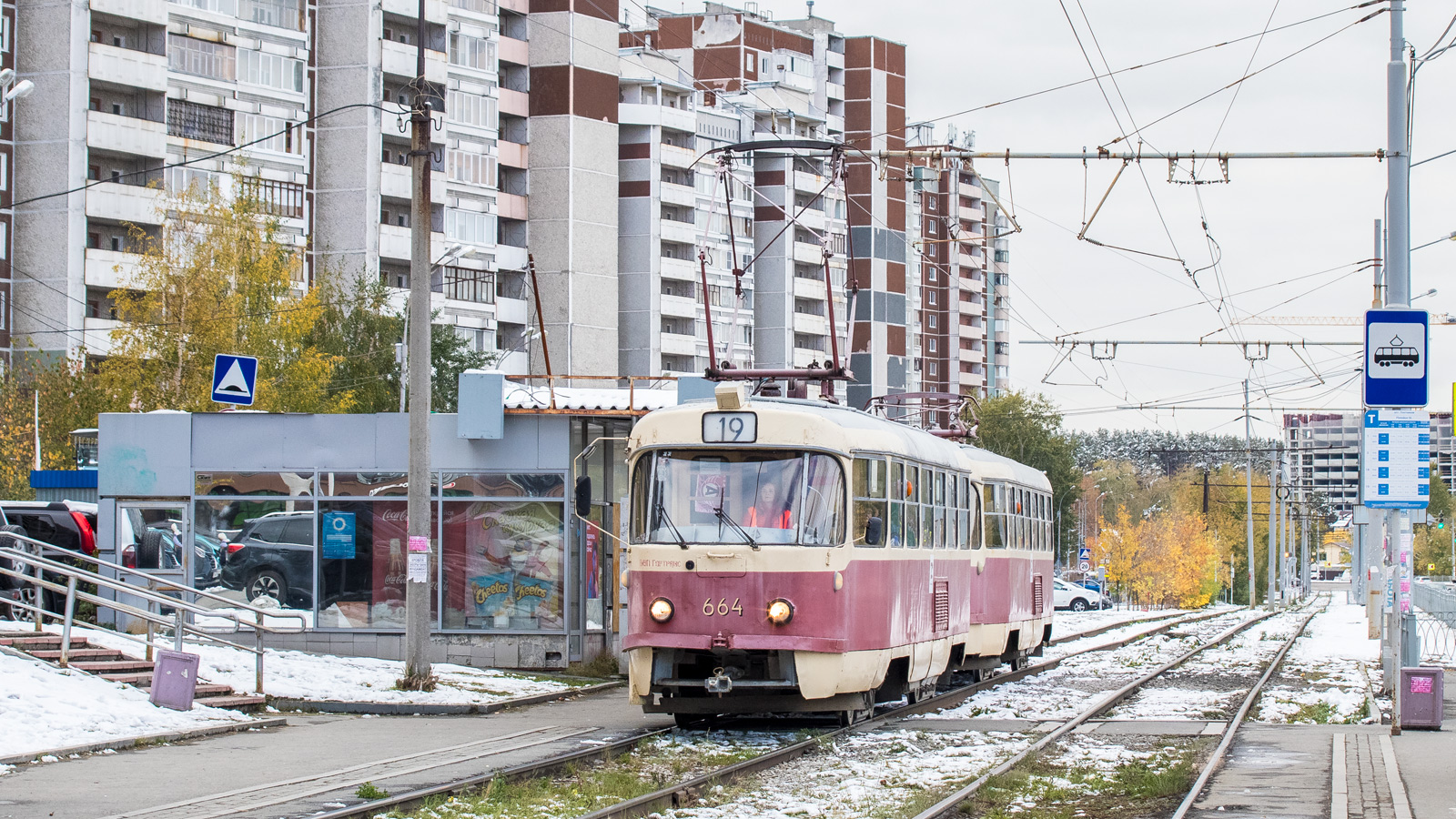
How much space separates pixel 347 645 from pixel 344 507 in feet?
5.79

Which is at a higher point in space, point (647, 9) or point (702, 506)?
point (647, 9)

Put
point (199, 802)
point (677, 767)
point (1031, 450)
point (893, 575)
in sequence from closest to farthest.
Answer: point (199, 802)
point (677, 767)
point (893, 575)
point (1031, 450)

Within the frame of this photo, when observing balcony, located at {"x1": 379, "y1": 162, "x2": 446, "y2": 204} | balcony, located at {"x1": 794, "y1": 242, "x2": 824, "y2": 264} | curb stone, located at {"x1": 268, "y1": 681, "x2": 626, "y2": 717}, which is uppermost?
balcony, located at {"x1": 794, "y1": 242, "x2": 824, "y2": 264}

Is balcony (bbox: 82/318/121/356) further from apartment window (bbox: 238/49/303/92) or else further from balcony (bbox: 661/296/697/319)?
balcony (bbox: 661/296/697/319)

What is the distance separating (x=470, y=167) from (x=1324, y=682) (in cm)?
5780

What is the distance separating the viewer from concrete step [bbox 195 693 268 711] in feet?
57.0

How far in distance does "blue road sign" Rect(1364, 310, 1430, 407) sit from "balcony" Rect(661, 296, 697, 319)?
2925 inches

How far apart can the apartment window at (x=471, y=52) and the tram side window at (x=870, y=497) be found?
2468 inches

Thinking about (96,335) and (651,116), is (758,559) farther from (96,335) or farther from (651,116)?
(651,116)

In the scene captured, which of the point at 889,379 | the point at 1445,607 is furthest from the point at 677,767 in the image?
the point at 889,379

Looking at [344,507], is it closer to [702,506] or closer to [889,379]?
[702,506]

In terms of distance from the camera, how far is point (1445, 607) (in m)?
43.9

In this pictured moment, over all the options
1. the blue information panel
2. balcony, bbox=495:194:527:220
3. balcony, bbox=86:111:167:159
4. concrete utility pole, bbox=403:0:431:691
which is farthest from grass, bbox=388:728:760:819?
balcony, bbox=495:194:527:220

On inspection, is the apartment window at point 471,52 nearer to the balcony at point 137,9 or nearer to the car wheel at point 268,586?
the balcony at point 137,9
